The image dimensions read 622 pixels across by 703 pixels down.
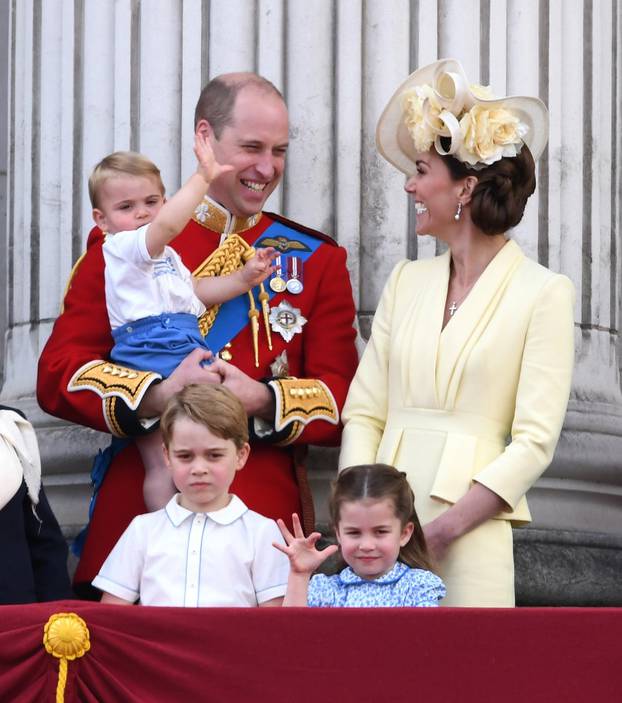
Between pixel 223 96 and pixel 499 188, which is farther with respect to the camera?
pixel 223 96

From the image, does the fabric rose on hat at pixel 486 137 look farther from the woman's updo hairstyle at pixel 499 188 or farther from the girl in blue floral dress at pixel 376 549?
the girl in blue floral dress at pixel 376 549

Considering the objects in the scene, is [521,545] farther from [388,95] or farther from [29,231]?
[29,231]

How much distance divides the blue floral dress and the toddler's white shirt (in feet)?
2.87

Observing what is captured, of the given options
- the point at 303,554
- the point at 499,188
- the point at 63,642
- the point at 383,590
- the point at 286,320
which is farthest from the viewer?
the point at 286,320

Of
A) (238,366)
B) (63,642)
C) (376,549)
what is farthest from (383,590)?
(238,366)

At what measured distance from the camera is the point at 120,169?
5320 millimetres

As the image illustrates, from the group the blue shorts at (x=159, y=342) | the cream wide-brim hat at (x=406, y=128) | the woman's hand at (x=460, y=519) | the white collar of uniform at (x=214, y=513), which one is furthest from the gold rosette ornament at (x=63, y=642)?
the cream wide-brim hat at (x=406, y=128)

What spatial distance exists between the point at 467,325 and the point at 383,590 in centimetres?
75

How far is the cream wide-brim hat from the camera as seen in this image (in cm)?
499

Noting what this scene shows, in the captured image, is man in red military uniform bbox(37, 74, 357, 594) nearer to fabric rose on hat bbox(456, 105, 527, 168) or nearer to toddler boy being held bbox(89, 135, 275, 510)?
toddler boy being held bbox(89, 135, 275, 510)

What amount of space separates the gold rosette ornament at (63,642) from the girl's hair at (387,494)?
34.1 inches

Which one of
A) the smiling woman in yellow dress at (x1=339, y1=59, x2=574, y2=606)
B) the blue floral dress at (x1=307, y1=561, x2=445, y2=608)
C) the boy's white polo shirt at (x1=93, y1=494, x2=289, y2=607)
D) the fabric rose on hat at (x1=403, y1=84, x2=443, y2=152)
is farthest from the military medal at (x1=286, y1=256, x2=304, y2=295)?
the blue floral dress at (x1=307, y1=561, x2=445, y2=608)

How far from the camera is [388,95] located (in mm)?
5840

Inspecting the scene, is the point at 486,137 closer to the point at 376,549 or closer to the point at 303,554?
the point at 376,549
